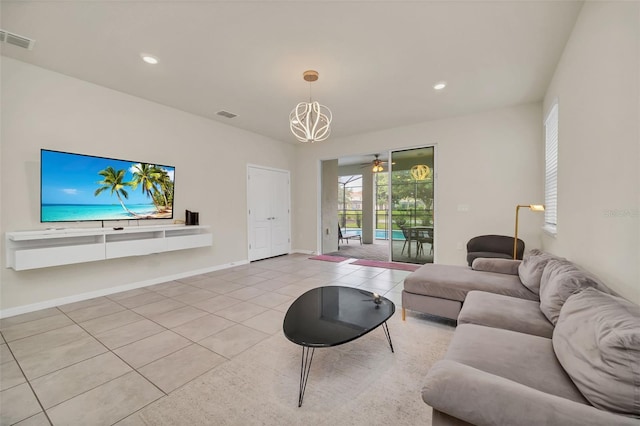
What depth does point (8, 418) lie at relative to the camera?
59.6 inches

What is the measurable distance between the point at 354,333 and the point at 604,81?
249 cm

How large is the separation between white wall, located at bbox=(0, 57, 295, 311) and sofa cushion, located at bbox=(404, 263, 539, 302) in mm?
3878

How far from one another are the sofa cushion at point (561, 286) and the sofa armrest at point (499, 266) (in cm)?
101

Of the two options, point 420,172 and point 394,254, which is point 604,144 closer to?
point 420,172

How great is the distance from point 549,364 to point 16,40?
5100mm

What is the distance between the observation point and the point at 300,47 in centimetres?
273

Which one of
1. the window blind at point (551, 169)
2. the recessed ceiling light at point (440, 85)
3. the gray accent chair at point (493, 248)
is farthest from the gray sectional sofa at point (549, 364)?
the recessed ceiling light at point (440, 85)

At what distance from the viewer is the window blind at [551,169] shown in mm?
3303

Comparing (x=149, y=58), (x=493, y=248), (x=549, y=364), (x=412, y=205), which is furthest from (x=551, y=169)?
(x=149, y=58)

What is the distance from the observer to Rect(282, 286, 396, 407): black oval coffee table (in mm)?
1647

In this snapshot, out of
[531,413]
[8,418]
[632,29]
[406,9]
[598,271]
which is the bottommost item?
[8,418]

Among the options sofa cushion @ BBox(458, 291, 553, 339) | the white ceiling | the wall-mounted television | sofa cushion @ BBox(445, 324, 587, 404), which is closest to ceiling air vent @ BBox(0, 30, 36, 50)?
the white ceiling

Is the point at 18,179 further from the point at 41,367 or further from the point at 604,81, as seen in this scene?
the point at 604,81

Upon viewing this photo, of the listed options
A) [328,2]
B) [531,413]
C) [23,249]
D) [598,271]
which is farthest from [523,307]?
[23,249]
